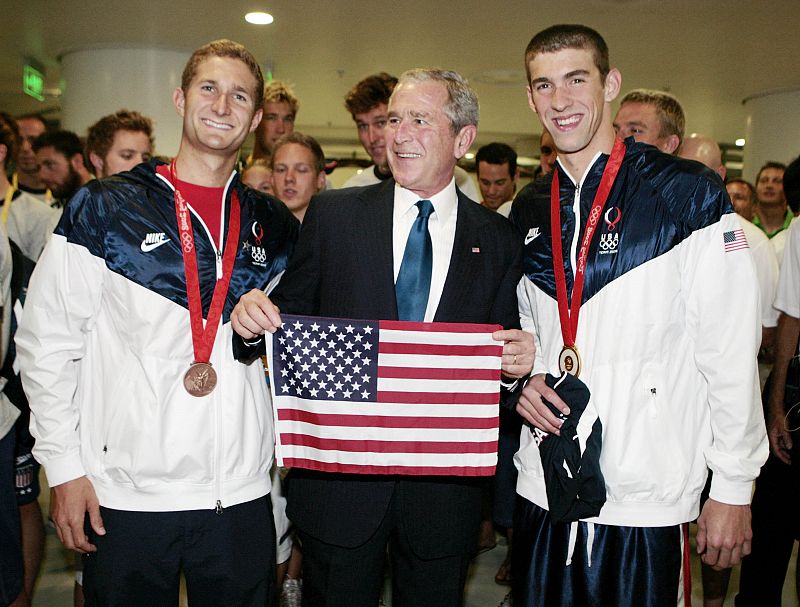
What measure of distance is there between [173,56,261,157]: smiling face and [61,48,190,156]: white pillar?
7950 mm

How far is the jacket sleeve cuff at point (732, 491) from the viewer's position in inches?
91.8

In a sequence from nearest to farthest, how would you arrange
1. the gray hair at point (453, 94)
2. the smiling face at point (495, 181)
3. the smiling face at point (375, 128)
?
1. the gray hair at point (453, 94)
2. the smiling face at point (375, 128)
3. the smiling face at point (495, 181)

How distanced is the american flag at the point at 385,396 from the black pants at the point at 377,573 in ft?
0.79

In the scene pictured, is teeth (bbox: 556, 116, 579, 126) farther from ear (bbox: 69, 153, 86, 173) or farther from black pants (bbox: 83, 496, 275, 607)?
ear (bbox: 69, 153, 86, 173)

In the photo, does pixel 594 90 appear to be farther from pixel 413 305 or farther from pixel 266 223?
pixel 266 223

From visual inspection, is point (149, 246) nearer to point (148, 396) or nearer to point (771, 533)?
point (148, 396)

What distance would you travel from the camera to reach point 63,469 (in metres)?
2.41

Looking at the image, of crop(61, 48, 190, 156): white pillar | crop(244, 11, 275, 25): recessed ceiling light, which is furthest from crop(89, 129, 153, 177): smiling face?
crop(61, 48, 190, 156): white pillar

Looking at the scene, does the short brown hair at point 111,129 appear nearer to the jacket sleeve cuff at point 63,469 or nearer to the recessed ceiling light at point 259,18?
the jacket sleeve cuff at point 63,469

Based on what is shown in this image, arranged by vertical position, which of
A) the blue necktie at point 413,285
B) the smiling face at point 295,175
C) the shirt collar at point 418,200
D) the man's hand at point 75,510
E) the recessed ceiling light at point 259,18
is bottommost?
the man's hand at point 75,510

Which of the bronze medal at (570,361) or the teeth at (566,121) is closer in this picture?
the bronze medal at (570,361)

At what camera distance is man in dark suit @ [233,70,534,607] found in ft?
8.15

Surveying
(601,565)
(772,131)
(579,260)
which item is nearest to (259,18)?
(579,260)

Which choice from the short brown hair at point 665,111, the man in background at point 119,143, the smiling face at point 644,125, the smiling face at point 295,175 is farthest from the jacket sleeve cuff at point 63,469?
the short brown hair at point 665,111
